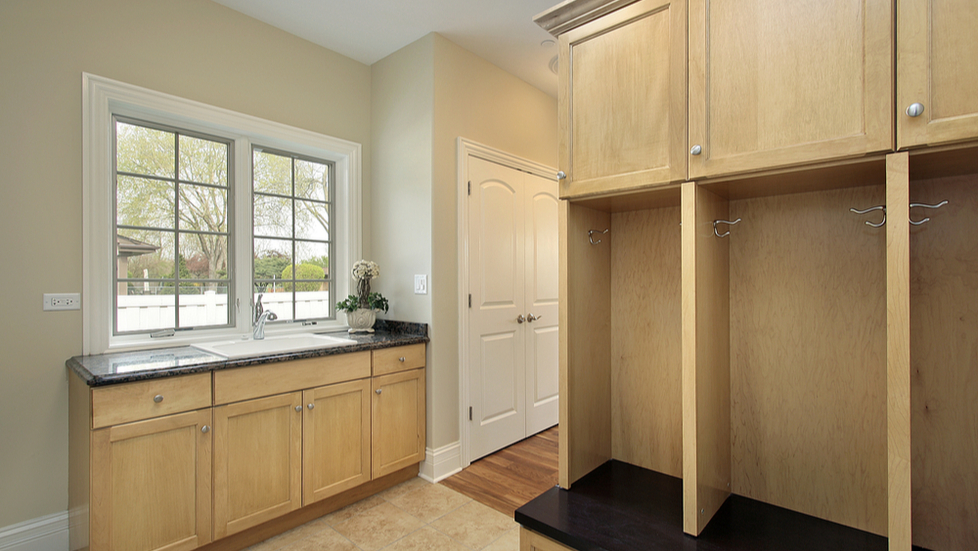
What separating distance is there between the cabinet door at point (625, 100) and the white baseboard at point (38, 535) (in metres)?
2.69

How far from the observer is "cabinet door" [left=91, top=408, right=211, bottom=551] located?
1697 mm

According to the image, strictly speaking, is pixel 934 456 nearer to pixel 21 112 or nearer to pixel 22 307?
pixel 22 307

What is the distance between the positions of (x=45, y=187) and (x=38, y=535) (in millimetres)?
1566

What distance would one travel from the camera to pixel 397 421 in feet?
8.82

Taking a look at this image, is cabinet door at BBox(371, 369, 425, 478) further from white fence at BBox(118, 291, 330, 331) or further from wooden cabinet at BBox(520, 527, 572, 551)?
wooden cabinet at BBox(520, 527, 572, 551)

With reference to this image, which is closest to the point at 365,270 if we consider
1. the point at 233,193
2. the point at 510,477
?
the point at 233,193

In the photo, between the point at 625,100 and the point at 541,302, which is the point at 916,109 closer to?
the point at 625,100

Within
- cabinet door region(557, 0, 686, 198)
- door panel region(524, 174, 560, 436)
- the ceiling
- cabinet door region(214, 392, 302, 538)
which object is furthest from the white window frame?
cabinet door region(557, 0, 686, 198)

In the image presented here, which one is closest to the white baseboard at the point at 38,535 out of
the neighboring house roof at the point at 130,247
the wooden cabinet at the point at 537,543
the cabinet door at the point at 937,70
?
the neighboring house roof at the point at 130,247

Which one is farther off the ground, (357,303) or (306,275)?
(306,275)

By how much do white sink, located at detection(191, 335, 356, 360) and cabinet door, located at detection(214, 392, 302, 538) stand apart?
32 centimetres

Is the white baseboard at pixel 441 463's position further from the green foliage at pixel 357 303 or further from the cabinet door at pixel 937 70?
the cabinet door at pixel 937 70

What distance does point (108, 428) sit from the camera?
1705mm

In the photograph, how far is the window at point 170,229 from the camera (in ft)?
7.77
